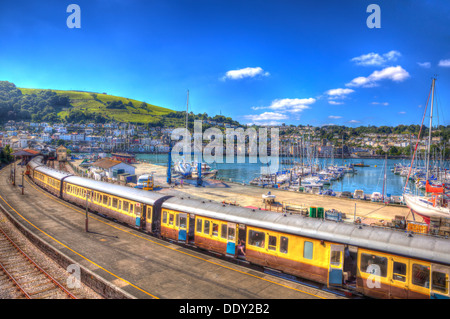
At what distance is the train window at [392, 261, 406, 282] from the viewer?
980 centimetres

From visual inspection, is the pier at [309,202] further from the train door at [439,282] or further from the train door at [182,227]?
the train door at [439,282]

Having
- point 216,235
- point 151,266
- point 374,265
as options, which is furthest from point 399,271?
point 151,266

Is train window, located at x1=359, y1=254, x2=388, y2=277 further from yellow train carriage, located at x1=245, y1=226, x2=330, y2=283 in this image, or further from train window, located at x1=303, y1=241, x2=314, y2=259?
train window, located at x1=303, y1=241, x2=314, y2=259

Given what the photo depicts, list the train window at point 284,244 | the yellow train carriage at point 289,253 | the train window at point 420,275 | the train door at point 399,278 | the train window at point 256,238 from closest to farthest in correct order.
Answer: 1. the train window at point 420,275
2. the train door at point 399,278
3. the yellow train carriage at point 289,253
4. the train window at point 284,244
5. the train window at point 256,238

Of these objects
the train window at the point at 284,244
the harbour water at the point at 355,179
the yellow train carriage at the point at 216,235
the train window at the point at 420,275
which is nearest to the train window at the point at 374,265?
the train window at the point at 420,275

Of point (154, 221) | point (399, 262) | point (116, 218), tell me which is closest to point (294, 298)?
point (399, 262)

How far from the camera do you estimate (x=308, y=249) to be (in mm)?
11891

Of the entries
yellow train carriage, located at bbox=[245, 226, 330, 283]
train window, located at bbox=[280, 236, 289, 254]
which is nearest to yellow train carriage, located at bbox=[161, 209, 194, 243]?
yellow train carriage, located at bbox=[245, 226, 330, 283]

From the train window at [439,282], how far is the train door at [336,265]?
2.94 meters

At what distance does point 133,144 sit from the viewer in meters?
186

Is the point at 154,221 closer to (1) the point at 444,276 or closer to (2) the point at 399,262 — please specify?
(2) the point at 399,262

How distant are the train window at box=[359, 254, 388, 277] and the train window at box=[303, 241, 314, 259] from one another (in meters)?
1.94

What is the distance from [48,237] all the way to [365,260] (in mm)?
19017

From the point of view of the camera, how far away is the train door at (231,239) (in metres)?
14.2
